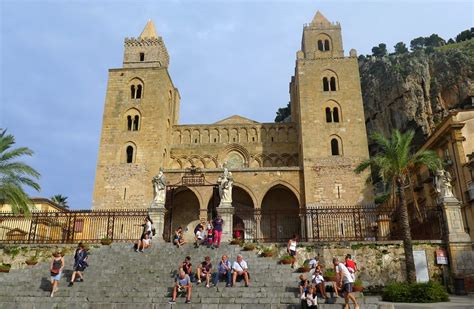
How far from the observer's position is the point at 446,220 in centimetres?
1598

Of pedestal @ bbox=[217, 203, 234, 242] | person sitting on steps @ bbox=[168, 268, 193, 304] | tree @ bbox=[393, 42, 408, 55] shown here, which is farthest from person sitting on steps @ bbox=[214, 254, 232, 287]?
tree @ bbox=[393, 42, 408, 55]

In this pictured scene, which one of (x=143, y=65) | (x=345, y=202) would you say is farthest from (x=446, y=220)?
(x=143, y=65)

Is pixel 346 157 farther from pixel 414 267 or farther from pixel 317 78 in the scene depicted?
pixel 414 267

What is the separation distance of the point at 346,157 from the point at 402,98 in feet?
63.9

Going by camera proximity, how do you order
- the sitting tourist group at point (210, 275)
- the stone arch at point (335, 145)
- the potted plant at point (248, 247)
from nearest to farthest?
the sitting tourist group at point (210, 275) < the potted plant at point (248, 247) < the stone arch at point (335, 145)

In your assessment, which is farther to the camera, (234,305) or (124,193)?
(124,193)

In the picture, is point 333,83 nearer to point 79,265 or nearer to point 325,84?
point 325,84

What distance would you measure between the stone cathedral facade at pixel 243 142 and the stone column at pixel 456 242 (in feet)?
39.3

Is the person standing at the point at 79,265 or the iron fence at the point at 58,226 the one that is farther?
the iron fence at the point at 58,226

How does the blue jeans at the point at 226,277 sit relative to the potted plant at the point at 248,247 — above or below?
below

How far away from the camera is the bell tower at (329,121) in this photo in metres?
28.4

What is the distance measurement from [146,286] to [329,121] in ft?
75.0

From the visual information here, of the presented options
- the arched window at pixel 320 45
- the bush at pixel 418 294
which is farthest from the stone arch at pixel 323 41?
the bush at pixel 418 294

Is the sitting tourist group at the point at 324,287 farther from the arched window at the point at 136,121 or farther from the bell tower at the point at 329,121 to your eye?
the arched window at the point at 136,121
